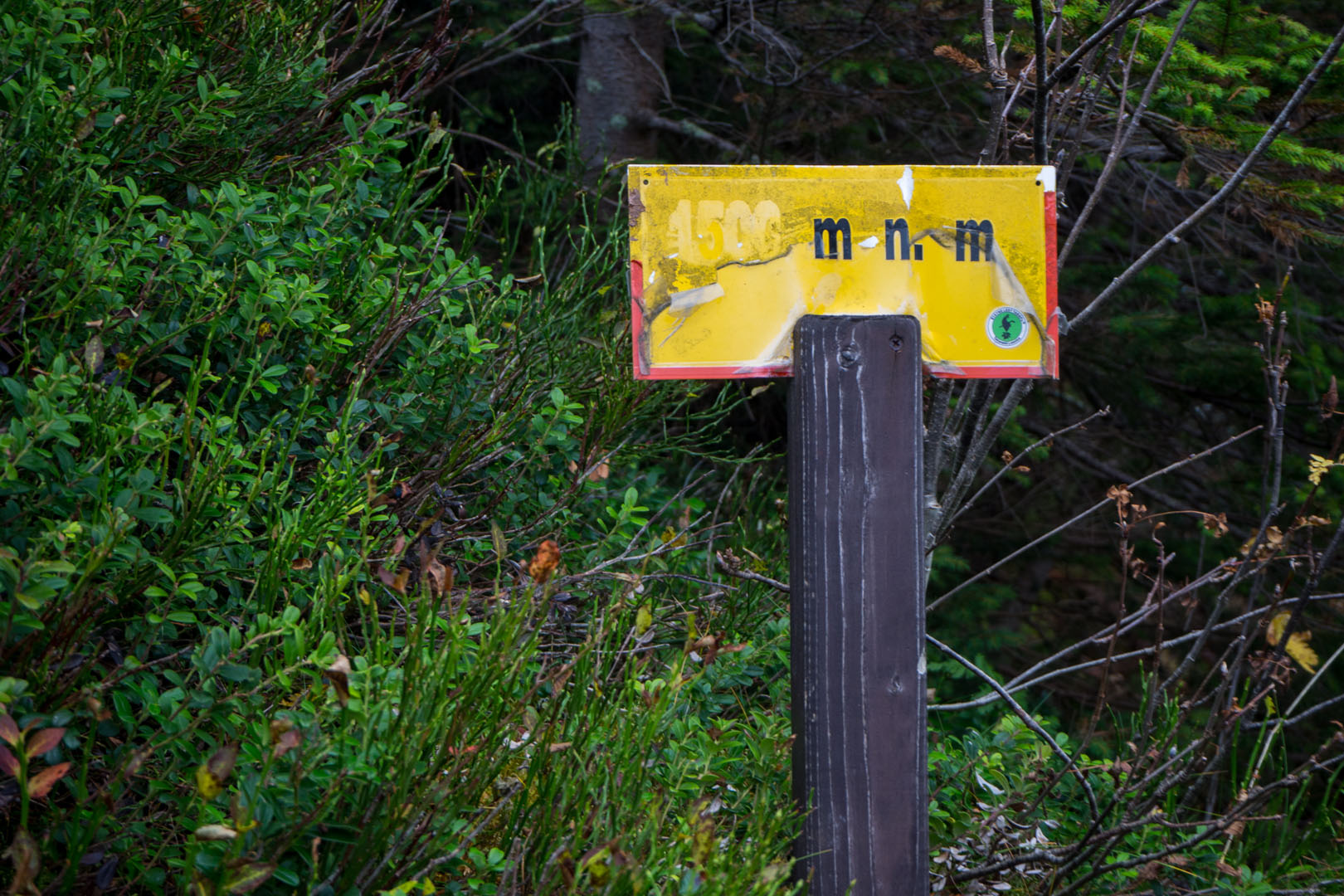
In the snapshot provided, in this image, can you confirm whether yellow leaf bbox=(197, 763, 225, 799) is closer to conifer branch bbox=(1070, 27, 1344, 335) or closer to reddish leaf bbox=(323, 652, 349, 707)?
reddish leaf bbox=(323, 652, 349, 707)

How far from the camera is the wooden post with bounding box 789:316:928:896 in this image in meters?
1.67

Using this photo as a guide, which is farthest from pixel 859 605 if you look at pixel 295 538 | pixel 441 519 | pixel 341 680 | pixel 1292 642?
pixel 1292 642

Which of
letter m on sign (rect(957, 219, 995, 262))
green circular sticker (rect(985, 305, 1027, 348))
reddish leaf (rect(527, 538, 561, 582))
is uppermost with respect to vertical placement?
letter m on sign (rect(957, 219, 995, 262))

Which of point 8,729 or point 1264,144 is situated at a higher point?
point 1264,144

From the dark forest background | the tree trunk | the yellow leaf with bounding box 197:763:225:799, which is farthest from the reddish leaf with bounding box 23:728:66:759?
the tree trunk

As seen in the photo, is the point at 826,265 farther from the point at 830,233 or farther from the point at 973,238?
the point at 973,238

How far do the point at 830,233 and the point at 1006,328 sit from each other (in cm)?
36

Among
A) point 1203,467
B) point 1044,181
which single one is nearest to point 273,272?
point 1044,181

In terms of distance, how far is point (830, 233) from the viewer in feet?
5.86

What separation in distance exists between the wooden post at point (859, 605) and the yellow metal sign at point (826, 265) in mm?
75

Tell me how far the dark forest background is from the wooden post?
0.16 meters

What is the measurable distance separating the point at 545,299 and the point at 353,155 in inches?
36.3

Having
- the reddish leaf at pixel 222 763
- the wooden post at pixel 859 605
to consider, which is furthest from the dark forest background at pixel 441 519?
the wooden post at pixel 859 605

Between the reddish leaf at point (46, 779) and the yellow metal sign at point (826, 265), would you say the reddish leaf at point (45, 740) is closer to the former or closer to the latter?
the reddish leaf at point (46, 779)
